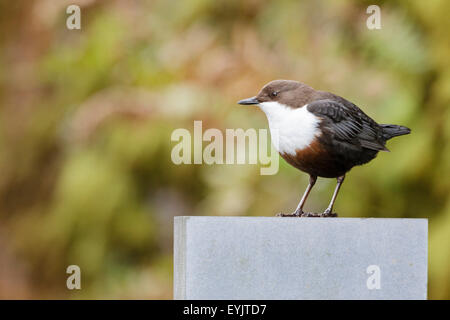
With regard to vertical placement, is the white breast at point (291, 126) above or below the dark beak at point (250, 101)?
below

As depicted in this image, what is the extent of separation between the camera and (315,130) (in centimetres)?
259

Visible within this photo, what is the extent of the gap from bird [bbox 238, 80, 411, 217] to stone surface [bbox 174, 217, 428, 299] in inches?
9.5

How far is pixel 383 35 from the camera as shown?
175 inches

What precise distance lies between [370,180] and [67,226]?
2.29m

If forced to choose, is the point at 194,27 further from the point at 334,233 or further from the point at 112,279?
the point at 334,233

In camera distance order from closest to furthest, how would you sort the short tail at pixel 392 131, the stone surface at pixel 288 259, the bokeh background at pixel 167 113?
the stone surface at pixel 288 259, the short tail at pixel 392 131, the bokeh background at pixel 167 113

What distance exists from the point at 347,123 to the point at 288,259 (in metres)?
0.63

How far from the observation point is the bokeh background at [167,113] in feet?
14.6

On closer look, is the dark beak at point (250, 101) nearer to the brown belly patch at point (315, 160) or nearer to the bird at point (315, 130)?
the bird at point (315, 130)

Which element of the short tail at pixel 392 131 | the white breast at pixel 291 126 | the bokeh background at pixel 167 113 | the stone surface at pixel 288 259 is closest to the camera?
the stone surface at pixel 288 259

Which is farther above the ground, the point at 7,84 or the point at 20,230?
the point at 7,84

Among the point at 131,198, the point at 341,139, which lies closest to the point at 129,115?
the point at 131,198

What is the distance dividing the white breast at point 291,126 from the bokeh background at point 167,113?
69.8 inches

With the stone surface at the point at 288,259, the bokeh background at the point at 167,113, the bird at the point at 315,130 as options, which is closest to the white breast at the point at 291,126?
the bird at the point at 315,130
